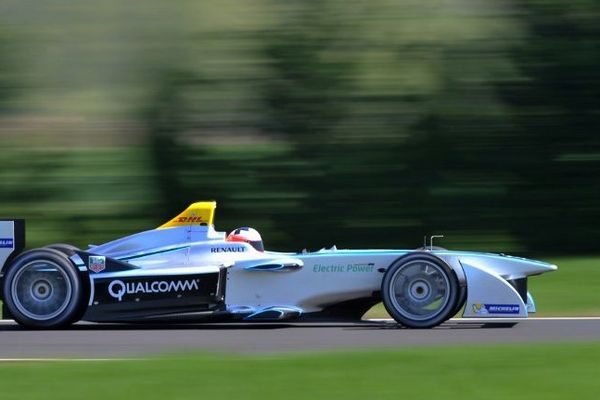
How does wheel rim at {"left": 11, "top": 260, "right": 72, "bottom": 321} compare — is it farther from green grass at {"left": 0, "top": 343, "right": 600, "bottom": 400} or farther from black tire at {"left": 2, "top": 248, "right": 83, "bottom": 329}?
green grass at {"left": 0, "top": 343, "right": 600, "bottom": 400}

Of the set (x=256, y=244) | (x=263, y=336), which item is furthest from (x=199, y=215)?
(x=263, y=336)

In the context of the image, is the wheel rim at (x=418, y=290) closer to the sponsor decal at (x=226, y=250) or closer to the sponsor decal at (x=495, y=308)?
the sponsor decal at (x=495, y=308)

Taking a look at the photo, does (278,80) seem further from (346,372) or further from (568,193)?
(346,372)

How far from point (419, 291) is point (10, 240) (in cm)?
387

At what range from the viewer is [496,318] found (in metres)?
10.2

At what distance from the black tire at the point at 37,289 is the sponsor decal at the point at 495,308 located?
362 cm

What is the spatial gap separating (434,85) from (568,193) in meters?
2.97

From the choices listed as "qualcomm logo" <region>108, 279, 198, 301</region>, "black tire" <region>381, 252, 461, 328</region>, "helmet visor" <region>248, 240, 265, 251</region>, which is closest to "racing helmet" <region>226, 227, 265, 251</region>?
"helmet visor" <region>248, 240, 265, 251</region>

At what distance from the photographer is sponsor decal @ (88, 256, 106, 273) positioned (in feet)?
32.7

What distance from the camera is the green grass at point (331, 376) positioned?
628cm

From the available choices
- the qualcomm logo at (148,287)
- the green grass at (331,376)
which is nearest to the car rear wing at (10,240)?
the qualcomm logo at (148,287)

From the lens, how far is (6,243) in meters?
10.3

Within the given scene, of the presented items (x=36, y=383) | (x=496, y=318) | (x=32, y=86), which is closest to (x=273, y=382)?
(x=36, y=383)

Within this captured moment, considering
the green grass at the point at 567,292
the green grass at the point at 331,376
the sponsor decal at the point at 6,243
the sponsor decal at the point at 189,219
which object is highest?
the sponsor decal at the point at 189,219
